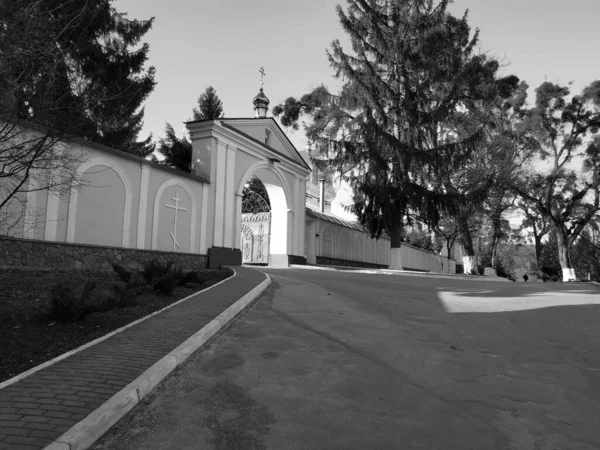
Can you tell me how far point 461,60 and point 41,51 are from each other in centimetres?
2060

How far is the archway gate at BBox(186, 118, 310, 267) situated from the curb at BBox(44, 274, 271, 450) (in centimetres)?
1208

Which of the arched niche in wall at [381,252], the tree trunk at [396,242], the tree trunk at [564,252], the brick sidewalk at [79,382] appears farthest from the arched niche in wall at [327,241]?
the brick sidewalk at [79,382]

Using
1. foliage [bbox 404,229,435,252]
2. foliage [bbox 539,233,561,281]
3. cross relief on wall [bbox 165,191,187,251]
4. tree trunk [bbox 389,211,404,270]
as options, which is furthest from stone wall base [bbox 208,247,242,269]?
foliage [bbox 404,229,435,252]

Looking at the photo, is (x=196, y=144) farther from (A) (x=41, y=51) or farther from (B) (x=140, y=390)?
(B) (x=140, y=390)

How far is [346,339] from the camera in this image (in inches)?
241

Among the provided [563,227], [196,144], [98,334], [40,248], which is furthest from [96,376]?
[563,227]

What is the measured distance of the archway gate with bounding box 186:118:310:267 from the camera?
17.6m

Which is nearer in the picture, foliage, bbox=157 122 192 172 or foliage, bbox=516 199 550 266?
foliage, bbox=157 122 192 172

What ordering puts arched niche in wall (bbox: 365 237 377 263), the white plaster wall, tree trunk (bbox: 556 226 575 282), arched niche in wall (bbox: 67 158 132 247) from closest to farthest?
arched niche in wall (bbox: 67 158 132 247)
the white plaster wall
tree trunk (bbox: 556 226 575 282)
arched niche in wall (bbox: 365 237 377 263)

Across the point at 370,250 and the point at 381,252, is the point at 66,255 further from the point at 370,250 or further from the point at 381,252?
the point at 381,252

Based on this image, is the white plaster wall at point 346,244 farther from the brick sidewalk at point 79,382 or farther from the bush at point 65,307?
the brick sidewalk at point 79,382

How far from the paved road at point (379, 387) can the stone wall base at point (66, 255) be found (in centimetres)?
608

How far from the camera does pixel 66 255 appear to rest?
457 inches

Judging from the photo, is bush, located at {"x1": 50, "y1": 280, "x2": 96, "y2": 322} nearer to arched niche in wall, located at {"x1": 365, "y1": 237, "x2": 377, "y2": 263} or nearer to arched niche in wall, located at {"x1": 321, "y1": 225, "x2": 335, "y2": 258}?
arched niche in wall, located at {"x1": 321, "y1": 225, "x2": 335, "y2": 258}
